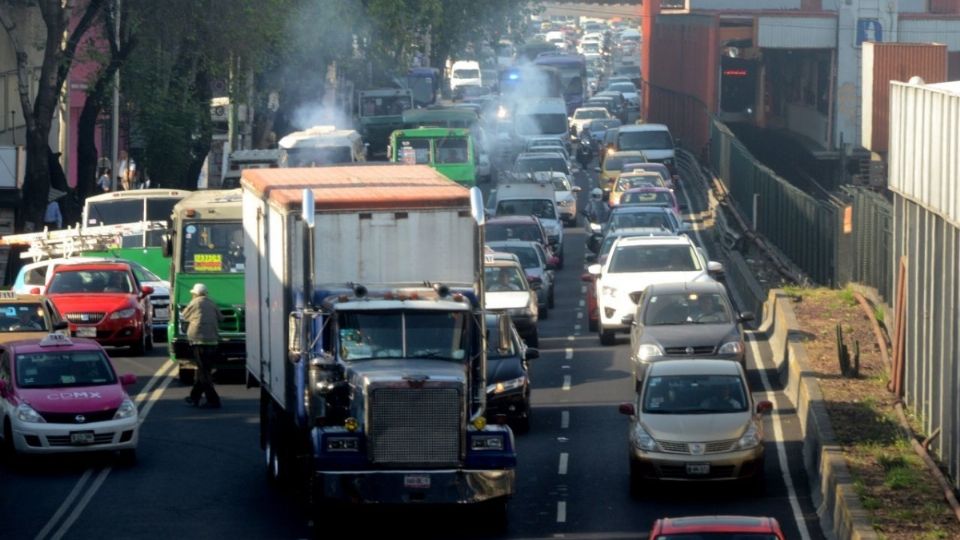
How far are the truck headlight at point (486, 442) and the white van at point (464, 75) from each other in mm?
93114

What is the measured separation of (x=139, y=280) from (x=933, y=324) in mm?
16854

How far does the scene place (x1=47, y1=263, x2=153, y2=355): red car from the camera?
109 ft

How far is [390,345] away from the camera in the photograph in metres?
19.7

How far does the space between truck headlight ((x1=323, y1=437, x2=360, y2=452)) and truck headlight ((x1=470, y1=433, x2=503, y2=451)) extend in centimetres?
113

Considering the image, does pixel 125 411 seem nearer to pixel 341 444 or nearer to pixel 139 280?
pixel 341 444

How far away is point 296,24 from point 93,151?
1636 centimetres

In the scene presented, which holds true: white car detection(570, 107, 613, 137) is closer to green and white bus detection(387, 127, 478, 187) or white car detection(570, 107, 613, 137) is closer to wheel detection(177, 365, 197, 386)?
green and white bus detection(387, 127, 478, 187)

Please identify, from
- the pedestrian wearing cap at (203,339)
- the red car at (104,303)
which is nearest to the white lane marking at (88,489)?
the pedestrian wearing cap at (203,339)

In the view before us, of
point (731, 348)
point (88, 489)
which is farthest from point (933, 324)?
point (88, 489)

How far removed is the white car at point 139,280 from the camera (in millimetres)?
35656

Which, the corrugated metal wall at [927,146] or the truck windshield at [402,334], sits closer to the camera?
the truck windshield at [402,334]

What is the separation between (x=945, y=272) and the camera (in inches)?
970

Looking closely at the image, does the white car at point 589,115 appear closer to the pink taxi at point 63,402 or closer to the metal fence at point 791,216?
the metal fence at point 791,216

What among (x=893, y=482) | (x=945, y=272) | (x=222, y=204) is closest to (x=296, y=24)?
(x=222, y=204)
